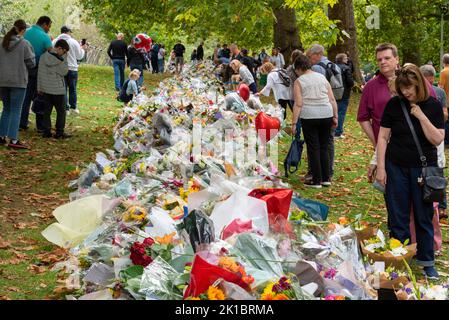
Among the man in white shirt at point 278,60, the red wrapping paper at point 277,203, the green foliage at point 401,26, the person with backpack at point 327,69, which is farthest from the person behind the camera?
the green foliage at point 401,26

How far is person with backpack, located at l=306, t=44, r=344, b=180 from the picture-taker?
10852mm

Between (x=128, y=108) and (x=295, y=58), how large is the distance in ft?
13.4

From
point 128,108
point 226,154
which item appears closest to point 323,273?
point 226,154

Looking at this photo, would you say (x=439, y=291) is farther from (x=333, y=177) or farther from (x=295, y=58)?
(x=333, y=177)

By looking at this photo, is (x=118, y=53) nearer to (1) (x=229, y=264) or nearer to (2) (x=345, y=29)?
(2) (x=345, y=29)

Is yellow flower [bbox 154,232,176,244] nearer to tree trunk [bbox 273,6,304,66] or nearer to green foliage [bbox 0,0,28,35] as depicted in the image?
tree trunk [bbox 273,6,304,66]

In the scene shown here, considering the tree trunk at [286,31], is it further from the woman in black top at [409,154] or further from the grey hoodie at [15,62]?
the woman in black top at [409,154]

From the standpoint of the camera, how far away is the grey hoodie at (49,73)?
506 inches

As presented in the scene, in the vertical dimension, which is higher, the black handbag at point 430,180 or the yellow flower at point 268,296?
the black handbag at point 430,180

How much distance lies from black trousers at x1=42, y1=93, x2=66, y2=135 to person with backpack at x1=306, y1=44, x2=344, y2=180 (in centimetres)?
438

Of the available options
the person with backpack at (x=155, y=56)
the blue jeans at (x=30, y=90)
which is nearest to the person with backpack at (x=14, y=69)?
the blue jeans at (x=30, y=90)

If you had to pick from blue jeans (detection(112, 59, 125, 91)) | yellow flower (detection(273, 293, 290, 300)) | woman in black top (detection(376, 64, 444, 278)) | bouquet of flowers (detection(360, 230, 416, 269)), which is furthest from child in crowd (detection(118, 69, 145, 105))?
yellow flower (detection(273, 293, 290, 300))

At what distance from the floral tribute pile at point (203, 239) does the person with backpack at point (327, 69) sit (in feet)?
8.82

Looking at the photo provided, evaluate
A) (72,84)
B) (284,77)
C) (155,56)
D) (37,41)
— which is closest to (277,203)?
(284,77)
